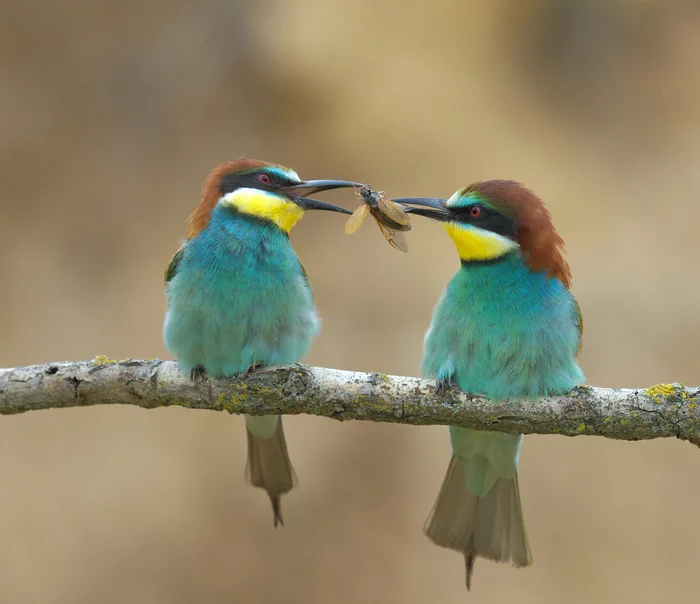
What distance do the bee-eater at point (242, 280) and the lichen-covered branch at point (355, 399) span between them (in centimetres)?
9

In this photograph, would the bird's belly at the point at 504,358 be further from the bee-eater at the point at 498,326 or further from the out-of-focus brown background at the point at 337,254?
the out-of-focus brown background at the point at 337,254

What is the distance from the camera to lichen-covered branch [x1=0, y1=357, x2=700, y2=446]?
5.51 ft

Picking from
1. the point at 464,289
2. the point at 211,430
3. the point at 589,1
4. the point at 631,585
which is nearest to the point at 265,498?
the point at 211,430

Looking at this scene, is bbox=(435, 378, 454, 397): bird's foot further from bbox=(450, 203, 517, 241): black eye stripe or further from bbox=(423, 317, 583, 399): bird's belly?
bbox=(450, 203, 517, 241): black eye stripe

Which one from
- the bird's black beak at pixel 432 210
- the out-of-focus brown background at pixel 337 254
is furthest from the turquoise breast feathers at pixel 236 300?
the out-of-focus brown background at pixel 337 254

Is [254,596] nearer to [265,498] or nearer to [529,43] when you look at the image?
[265,498]

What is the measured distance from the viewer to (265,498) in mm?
3678

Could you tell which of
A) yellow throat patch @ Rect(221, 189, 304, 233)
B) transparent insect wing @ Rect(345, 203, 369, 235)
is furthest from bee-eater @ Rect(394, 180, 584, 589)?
yellow throat patch @ Rect(221, 189, 304, 233)

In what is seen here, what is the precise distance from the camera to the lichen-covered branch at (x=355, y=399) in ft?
5.51

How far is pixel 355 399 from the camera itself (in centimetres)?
172

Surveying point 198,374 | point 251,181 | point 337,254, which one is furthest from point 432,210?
point 337,254

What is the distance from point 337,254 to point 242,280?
1916 mm

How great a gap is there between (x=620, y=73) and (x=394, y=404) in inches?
124

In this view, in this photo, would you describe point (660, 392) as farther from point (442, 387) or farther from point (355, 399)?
point (355, 399)
